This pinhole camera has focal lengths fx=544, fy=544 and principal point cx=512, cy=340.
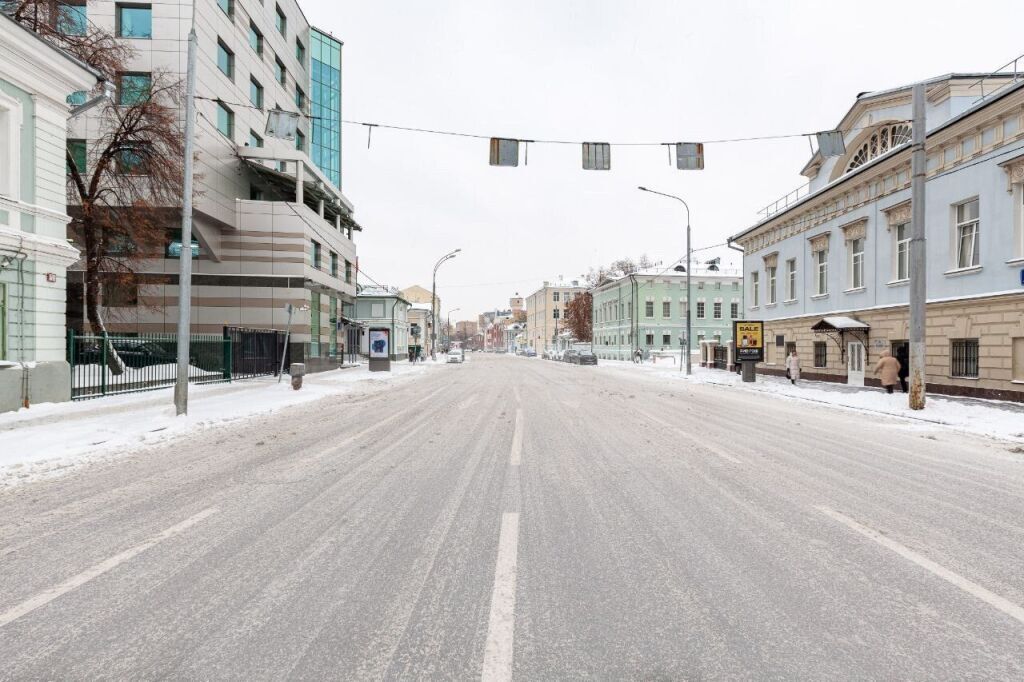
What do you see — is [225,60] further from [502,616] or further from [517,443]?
[502,616]

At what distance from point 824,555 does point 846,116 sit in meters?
24.3

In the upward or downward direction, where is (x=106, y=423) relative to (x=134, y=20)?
downward

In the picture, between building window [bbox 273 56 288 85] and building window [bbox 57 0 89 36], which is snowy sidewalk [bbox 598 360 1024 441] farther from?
building window [bbox 273 56 288 85]

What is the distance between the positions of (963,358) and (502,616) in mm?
18585

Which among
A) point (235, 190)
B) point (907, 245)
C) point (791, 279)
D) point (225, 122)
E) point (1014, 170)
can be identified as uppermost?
point (225, 122)

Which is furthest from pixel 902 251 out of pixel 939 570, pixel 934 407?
pixel 939 570

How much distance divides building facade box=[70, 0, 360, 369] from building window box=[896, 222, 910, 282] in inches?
889

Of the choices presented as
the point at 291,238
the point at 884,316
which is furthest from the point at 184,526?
the point at 291,238

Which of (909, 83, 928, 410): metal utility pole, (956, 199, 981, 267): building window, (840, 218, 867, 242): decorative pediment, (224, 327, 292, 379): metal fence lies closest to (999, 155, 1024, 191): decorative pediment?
(956, 199, 981, 267): building window

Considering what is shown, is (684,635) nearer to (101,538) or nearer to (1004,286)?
(101,538)

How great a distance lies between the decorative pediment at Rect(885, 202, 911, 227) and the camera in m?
18.2

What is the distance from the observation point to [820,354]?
23844 millimetres

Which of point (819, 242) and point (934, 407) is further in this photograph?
point (819, 242)

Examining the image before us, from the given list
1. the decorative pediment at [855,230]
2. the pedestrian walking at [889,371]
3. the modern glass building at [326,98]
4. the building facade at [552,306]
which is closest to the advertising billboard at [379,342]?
the modern glass building at [326,98]
